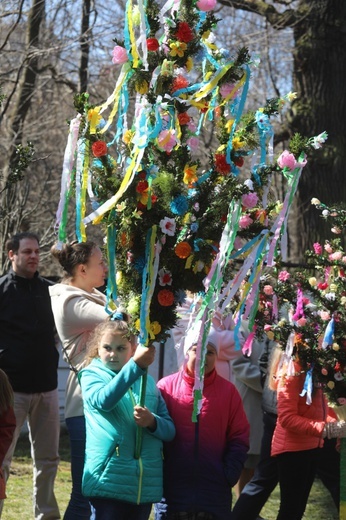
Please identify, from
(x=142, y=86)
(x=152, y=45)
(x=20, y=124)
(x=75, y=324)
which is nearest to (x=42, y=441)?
(x=75, y=324)

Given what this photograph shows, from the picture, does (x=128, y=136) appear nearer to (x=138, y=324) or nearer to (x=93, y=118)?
(x=93, y=118)

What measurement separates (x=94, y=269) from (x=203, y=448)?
1.45 m

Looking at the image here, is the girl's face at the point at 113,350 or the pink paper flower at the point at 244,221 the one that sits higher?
the pink paper flower at the point at 244,221

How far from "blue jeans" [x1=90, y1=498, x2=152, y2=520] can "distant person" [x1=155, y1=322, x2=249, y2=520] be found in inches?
8.5

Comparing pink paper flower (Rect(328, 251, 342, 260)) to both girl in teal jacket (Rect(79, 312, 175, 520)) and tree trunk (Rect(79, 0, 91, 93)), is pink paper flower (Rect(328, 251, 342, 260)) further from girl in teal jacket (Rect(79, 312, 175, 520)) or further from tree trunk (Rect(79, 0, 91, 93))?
tree trunk (Rect(79, 0, 91, 93))

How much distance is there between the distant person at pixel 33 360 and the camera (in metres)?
6.18

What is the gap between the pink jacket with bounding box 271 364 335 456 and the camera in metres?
5.87

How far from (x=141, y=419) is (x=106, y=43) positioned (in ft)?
26.6

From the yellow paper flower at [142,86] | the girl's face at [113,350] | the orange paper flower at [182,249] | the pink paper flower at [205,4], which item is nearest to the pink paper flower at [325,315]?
the girl's face at [113,350]

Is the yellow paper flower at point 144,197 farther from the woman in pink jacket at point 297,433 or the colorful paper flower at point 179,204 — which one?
the woman in pink jacket at point 297,433

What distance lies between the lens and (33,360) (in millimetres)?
6262

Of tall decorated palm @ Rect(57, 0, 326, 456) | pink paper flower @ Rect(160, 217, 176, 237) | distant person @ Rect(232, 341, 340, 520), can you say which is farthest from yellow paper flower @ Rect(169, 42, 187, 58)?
distant person @ Rect(232, 341, 340, 520)

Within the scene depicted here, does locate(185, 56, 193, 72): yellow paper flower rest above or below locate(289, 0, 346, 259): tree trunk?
below

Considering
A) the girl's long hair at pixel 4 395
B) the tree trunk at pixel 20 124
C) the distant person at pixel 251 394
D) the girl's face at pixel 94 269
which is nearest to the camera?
the girl's long hair at pixel 4 395
